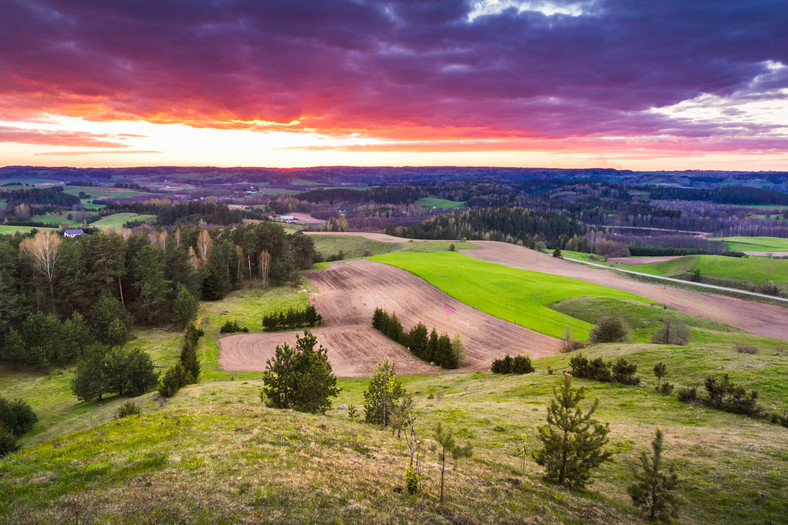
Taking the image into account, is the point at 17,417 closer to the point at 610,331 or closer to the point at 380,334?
the point at 380,334

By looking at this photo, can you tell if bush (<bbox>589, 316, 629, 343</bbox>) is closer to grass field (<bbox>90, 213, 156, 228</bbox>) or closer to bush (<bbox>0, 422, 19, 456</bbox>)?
bush (<bbox>0, 422, 19, 456</bbox>)

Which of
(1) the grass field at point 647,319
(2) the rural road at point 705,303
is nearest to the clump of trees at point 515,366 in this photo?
(1) the grass field at point 647,319

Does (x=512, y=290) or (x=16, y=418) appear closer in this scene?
(x=16, y=418)

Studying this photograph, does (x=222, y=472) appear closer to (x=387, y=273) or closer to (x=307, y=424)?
(x=307, y=424)

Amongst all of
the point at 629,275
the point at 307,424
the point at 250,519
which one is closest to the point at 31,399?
the point at 307,424

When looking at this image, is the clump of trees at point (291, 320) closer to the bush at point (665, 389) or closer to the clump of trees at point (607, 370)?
the clump of trees at point (607, 370)

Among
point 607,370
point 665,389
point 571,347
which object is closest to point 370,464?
point 665,389
